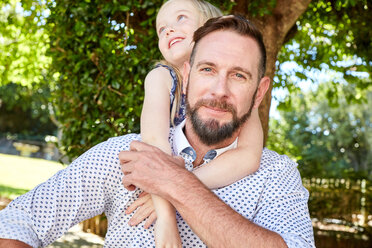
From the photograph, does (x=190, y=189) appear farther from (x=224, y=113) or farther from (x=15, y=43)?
(x=15, y=43)

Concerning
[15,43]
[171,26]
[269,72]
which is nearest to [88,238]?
[15,43]

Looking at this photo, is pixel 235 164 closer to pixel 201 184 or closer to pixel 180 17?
pixel 201 184

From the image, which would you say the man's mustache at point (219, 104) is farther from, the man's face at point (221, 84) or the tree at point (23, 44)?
the tree at point (23, 44)

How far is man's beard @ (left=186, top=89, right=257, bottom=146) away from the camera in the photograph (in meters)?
2.33

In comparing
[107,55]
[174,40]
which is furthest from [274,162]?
[107,55]

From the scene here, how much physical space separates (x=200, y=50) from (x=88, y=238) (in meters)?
7.66

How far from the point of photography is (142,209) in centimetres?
225

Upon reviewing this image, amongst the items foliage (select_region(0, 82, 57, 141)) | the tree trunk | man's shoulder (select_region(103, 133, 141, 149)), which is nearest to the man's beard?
man's shoulder (select_region(103, 133, 141, 149))

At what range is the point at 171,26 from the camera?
2.78 metres

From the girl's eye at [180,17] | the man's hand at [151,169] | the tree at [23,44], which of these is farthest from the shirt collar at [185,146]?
the tree at [23,44]

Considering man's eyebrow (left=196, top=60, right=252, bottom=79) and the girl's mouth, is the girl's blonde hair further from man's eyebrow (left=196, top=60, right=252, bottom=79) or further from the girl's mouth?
man's eyebrow (left=196, top=60, right=252, bottom=79)

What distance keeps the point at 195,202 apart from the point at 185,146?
510mm

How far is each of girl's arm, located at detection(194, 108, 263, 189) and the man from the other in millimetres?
54

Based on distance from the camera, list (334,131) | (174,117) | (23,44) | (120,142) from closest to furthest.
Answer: (120,142) → (174,117) → (23,44) → (334,131)
